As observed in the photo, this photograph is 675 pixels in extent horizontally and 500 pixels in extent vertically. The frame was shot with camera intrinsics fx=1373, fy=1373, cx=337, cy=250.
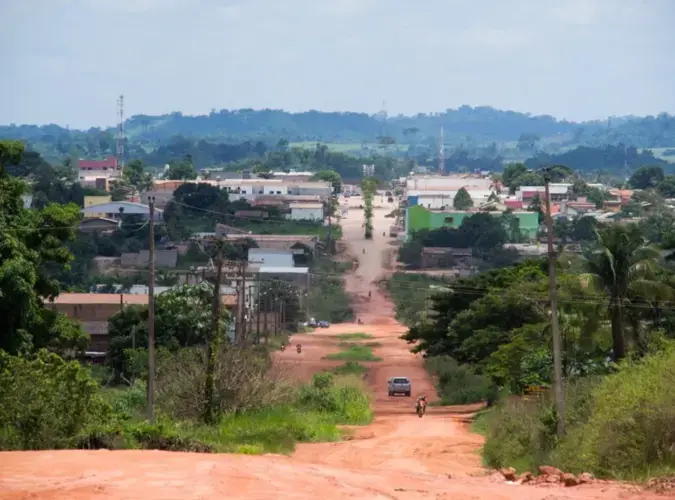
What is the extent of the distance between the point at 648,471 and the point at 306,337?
5759 cm

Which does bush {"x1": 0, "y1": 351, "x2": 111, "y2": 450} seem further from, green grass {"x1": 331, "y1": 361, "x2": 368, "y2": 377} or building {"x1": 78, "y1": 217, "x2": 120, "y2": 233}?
building {"x1": 78, "y1": 217, "x2": 120, "y2": 233}

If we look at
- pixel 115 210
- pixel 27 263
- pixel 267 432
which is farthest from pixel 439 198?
pixel 267 432

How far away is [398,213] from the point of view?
156 meters

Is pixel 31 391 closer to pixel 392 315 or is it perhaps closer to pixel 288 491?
pixel 288 491

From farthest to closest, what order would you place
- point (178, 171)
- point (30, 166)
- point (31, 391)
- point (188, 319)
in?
point (178, 171) < point (30, 166) < point (188, 319) < point (31, 391)

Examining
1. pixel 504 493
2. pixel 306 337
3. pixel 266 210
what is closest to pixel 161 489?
pixel 504 493

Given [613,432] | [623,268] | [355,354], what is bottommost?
[355,354]

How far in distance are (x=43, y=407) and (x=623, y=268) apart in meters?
15.8

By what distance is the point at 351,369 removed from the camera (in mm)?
59562

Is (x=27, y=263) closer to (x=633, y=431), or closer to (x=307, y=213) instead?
(x=633, y=431)

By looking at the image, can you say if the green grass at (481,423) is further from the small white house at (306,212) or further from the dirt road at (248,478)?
the small white house at (306,212)

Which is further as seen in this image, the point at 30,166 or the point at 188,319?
the point at 30,166

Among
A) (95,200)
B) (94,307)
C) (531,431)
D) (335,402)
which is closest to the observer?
(531,431)

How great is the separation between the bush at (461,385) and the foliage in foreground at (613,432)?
16.9 m
